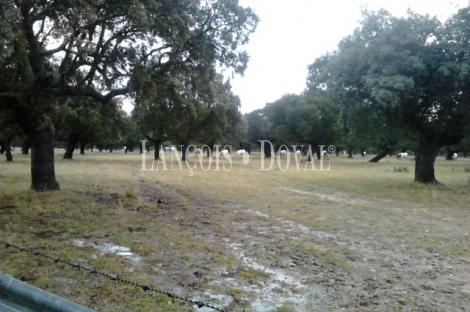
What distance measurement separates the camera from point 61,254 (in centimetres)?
557

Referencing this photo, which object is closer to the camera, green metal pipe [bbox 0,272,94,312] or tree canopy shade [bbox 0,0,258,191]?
green metal pipe [bbox 0,272,94,312]

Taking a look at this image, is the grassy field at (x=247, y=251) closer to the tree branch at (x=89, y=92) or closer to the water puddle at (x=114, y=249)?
the water puddle at (x=114, y=249)

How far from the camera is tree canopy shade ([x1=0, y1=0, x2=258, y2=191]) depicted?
874 cm

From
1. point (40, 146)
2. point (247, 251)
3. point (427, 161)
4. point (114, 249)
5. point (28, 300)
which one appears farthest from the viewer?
point (427, 161)

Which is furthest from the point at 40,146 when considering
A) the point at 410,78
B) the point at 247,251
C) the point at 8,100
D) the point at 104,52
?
the point at 410,78

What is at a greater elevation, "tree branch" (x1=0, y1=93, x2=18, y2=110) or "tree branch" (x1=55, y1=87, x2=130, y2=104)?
"tree branch" (x1=55, y1=87, x2=130, y2=104)

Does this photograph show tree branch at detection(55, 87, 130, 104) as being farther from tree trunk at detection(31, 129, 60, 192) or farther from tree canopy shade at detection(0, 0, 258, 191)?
tree trunk at detection(31, 129, 60, 192)

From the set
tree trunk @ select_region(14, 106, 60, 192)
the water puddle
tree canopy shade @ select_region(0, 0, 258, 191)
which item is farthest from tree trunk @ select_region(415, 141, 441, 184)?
tree trunk @ select_region(14, 106, 60, 192)

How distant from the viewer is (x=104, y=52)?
35.1 ft

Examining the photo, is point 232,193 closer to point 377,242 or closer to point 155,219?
point 155,219

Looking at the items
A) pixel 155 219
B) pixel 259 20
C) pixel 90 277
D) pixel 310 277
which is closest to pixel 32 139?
pixel 155 219

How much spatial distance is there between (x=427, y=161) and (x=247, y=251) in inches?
559

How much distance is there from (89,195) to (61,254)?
23.3 feet

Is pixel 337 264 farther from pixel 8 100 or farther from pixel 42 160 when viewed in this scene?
pixel 42 160
